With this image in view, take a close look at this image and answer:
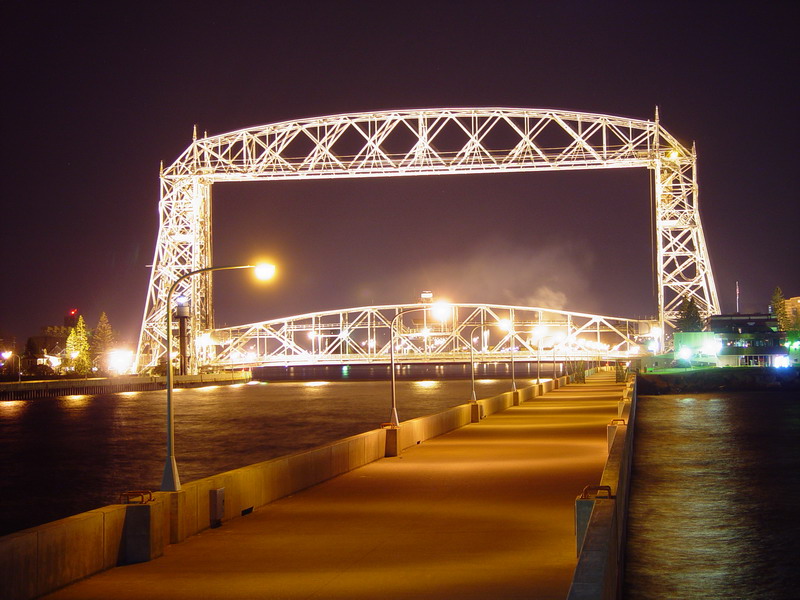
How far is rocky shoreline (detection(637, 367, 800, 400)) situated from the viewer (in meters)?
74.4

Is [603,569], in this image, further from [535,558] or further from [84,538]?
[84,538]

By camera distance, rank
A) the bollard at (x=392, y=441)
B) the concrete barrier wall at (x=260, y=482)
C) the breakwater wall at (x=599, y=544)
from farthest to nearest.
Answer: the bollard at (x=392, y=441) → the concrete barrier wall at (x=260, y=482) → the breakwater wall at (x=599, y=544)

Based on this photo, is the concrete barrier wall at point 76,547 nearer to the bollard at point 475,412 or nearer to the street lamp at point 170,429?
the street lamp at point 170,429

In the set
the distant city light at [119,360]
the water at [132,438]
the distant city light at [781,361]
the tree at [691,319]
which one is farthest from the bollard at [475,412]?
the distant city light at [119,360]

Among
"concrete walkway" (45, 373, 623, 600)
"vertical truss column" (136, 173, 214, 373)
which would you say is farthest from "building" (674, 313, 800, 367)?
"concrete walkway" (45, 373, 623, 600)

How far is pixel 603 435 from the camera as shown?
101 feet

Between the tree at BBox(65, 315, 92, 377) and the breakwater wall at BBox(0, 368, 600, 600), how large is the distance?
4079 inches

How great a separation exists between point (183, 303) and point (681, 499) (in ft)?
188

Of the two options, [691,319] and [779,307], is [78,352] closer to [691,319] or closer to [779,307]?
[691,319]

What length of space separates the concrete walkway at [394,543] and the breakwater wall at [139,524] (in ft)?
0.62

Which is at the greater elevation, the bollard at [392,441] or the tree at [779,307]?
the tree at [779,307]

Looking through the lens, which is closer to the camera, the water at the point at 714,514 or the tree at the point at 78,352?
the water at the point at 714,514

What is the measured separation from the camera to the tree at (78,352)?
391 feet

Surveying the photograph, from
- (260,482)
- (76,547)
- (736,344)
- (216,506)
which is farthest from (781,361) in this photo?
(76,547)
